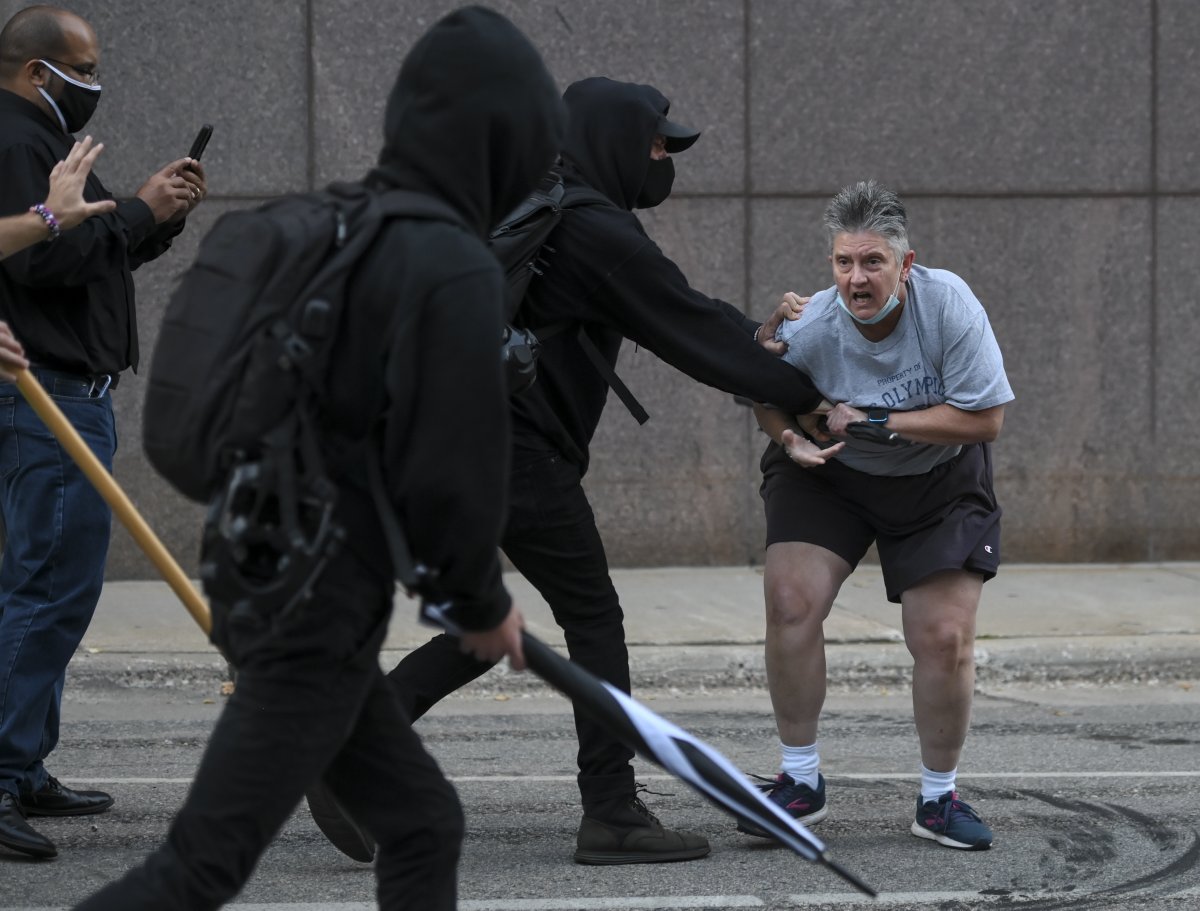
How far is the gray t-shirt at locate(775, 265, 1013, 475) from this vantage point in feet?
15.5

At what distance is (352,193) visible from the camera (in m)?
3.01

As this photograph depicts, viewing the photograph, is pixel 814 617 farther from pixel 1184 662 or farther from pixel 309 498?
pixel 1184 662

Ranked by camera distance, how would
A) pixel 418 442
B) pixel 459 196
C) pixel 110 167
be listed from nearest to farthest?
1. pixel 418 442
2. pixel 459 196
3. pixel 110 167

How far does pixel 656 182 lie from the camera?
4973mm

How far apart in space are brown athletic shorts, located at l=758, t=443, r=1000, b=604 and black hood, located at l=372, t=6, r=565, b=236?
2072 mm

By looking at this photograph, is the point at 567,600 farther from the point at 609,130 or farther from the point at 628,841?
the point at 609,130

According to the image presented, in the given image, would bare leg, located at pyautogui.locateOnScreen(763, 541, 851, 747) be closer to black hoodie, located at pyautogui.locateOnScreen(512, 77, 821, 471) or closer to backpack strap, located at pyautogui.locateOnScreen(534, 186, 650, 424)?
black hoodie, located at pyautogui.locateOnScreen(512, 77, 821, 471)

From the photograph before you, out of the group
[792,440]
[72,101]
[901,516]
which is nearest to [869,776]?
[901,516]

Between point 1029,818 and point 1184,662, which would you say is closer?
point 1029,818

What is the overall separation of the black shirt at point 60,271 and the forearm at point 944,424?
2180 millimetres

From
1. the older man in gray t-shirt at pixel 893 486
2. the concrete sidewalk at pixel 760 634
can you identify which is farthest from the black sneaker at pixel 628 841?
the concrete sidewalk at pixel 760 634

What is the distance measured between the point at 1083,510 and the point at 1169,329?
1128 mm

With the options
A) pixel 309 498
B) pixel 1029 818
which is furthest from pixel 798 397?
pixel 309 498

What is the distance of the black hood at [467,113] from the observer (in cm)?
304
